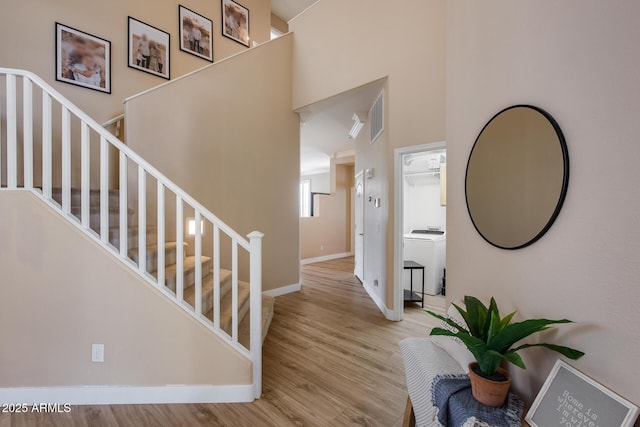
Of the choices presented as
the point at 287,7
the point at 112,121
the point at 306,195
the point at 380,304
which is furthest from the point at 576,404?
the point at 306,195

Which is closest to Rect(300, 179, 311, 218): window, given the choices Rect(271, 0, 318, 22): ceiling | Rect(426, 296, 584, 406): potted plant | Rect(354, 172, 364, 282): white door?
Rect(354, 172, 364, 282): white door

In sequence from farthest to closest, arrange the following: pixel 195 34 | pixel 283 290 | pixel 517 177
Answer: pixel 283 290
pixel 195 34
pixel 517 177

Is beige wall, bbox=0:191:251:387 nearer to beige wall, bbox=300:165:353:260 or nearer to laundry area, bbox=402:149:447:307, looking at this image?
laundry area, bbox=402:149:447:307

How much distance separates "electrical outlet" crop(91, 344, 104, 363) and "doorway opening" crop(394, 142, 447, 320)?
2.76m

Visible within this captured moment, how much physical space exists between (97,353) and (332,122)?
4.56 m

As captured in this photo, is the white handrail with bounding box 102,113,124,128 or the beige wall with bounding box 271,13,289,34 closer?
the white handrail with bounding box 102,113,124,128

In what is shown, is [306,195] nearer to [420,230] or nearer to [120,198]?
[420,230]

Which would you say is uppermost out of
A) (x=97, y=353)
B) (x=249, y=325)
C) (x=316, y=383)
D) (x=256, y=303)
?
(x=256, y=303)

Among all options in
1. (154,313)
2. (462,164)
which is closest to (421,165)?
(462,164)

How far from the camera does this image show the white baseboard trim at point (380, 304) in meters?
3.31

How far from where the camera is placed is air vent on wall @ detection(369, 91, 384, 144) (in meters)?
3.59

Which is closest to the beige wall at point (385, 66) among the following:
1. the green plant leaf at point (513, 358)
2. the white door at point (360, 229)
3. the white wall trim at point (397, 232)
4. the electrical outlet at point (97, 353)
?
the white wall trim at point (397, 232)

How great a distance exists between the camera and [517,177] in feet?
4.41

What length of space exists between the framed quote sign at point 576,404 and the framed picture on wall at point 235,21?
5.35 m
